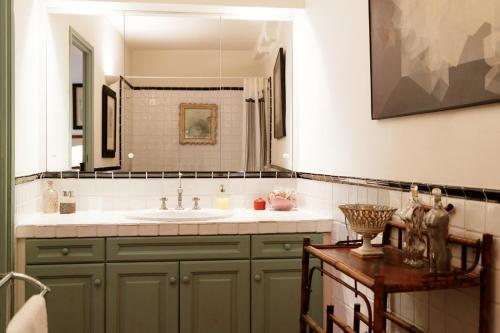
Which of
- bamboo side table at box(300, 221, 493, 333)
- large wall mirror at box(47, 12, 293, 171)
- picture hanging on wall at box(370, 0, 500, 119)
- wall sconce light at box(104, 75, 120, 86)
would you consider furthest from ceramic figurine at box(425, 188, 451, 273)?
wall sconce light at box(104, 75, 120, 86)

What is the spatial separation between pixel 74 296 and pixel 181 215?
0.74 meters

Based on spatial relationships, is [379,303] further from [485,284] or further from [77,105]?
[77,105]

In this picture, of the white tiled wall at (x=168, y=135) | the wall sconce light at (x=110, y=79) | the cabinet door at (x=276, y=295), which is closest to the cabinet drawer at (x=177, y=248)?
the cabinet door at (x=276, y=295)

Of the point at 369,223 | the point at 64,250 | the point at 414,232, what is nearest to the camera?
the point at 414,232

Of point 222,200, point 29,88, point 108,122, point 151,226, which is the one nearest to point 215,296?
point 151,226

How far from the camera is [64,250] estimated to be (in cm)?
251

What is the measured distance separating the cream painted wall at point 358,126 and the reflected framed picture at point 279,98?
9 cm

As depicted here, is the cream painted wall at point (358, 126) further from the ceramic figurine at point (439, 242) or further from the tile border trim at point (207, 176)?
the ceramic figurine at point (439, 242)

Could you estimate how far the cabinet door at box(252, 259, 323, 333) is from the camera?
2.63m

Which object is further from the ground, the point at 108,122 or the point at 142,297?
the point at 108,122

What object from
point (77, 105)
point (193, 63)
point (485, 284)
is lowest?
point (485, 284)

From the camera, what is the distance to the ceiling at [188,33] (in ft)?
10.2

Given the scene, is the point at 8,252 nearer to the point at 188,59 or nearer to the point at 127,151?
the point at 127,151

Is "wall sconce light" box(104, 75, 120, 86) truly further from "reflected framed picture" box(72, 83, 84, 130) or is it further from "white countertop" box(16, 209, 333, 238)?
"white countertop" box(16, 209, 333, 238)
